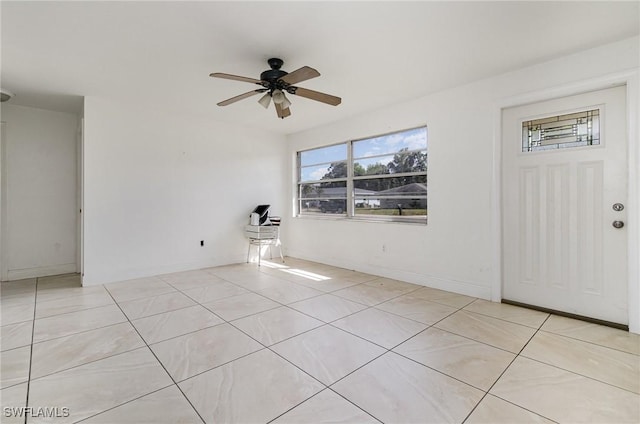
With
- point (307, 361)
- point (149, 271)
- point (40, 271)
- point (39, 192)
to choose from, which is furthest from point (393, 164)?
point (40, 271)

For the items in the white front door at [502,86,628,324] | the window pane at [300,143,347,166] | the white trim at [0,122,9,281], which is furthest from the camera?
the window pane at [300,143,347,166]

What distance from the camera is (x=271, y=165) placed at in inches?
227

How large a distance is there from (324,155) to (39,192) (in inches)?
177

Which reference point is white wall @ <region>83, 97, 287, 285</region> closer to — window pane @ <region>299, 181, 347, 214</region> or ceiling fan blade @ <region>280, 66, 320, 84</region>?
window pane @ <region>299, 181, 347, 214</region>

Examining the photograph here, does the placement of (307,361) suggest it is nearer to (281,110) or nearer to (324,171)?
(281,110)

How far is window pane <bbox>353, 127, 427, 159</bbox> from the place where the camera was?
13.1ft

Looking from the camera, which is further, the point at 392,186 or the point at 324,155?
the point at 324,155

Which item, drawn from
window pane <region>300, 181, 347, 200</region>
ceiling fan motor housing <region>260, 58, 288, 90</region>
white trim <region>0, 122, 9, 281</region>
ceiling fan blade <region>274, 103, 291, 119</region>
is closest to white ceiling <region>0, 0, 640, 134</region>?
ceiling fan motor housing <region>260, 58, 288, 90</region>

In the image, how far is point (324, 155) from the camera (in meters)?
5.46

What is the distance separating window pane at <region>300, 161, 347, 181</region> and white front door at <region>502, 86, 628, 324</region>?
2557 millimetres

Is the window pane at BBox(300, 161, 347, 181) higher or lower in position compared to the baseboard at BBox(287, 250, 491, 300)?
higher

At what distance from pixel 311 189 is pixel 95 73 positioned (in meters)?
3.61

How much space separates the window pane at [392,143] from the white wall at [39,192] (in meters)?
4.60

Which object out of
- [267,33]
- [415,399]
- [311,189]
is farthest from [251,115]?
[415,399]
